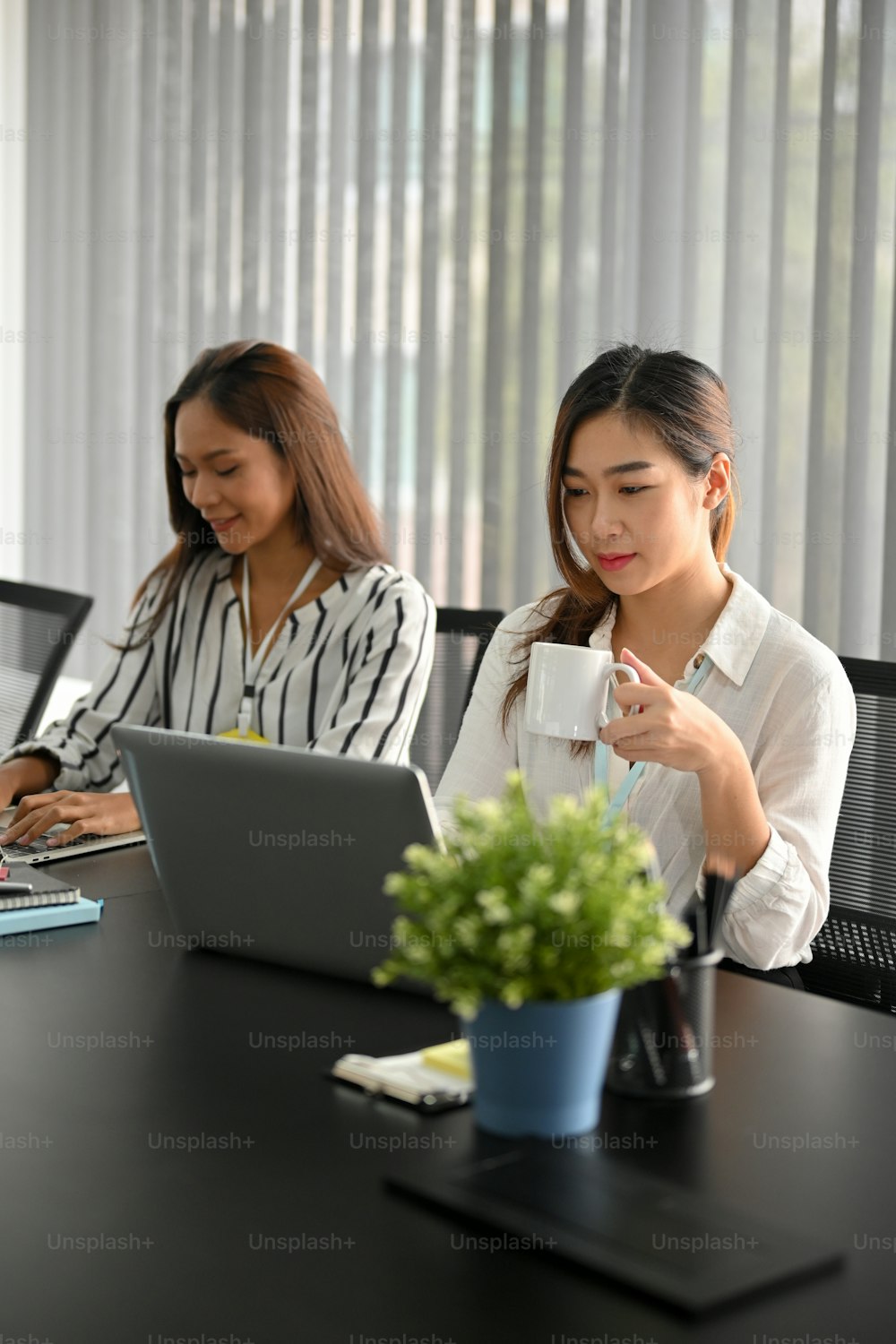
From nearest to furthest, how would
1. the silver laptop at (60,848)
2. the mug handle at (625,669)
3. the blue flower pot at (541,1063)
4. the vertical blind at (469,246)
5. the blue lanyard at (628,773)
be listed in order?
the blue flower pot at (541,1063)
the mug handle at (625,669)
the blue lanyard at (628,773)
the silver laptop at (60,848)
the vertical blind at (469,246)

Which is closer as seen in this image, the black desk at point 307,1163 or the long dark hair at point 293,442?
the black desk at point 307,1163

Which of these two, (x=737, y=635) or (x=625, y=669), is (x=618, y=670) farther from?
(x=737, y=635)

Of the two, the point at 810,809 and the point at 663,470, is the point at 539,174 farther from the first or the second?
the point at 810,809

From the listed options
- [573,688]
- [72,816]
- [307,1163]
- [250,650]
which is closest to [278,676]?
[250,650]

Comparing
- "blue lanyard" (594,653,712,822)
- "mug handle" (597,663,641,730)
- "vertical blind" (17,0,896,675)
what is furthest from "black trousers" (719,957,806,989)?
"vertical blind" (17,0,896,675)

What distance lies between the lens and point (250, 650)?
2.46 meters

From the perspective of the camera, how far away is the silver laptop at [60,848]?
74.0 inches

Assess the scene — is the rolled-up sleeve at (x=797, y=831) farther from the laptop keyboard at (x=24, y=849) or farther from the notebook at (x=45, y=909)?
the laptop keyboard at (x=24, y=849)

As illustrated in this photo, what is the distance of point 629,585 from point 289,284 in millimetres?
2468

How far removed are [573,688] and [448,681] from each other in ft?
3.01

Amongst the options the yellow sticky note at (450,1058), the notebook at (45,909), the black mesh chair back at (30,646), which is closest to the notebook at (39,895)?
the notebook at (45,909)

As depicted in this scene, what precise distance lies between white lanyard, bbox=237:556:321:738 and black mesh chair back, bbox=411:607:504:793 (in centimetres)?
23

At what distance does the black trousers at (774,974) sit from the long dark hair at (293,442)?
41.4 inches

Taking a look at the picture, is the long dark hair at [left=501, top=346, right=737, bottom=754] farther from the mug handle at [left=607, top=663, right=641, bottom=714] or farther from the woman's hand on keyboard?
the woman's hand on keyboard
